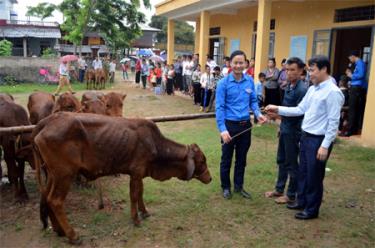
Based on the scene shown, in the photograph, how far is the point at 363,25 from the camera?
33.1 ft

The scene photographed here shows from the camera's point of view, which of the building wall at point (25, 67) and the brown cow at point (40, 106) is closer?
the brown cow at point (40, 106)

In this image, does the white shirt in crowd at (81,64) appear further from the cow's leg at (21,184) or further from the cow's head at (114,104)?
the cow's leg at (21,184)

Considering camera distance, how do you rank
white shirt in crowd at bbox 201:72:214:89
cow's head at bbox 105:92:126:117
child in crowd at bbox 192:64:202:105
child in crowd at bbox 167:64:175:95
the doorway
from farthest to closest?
child in crowd at bbox 167:64:175:95
child in crowd at bbox 192:64:202:105
the doorway
white shirt in crowd at bbox 201:72:214:89
cow's head at bbox 105:92:126:117

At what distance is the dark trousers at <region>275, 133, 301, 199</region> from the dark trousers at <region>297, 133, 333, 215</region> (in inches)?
9.0

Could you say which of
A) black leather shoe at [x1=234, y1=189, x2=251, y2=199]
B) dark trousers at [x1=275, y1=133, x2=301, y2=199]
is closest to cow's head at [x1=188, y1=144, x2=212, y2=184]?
black leather shoe at [x1=234, y1=189, x2=251, y2=199]

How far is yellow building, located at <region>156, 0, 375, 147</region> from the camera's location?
10.2 meters

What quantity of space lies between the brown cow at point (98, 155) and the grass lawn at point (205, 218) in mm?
290

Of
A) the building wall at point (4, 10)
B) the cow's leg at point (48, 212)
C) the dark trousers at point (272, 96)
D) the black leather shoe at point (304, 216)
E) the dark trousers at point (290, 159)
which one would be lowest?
the black leather shoe at point (304, 216)

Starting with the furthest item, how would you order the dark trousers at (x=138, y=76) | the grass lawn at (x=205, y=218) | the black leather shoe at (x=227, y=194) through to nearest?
the dark trousers at (x=138, y=76)
the black leather shoe at (x=227, y=194)
the grass lawn at (x=205, y=218)

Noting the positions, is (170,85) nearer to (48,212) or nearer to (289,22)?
(289,22)

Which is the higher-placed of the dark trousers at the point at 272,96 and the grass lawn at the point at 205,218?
the dark trousers at the point at 272,96

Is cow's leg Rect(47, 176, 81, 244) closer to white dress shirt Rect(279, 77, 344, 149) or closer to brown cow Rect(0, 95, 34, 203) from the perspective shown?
brown cow Rect(0, 95, 34, 203)

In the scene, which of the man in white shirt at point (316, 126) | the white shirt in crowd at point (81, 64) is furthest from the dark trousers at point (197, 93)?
the white shirt in crowd at point (81, 64)

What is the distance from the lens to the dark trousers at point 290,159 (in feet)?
16.6
